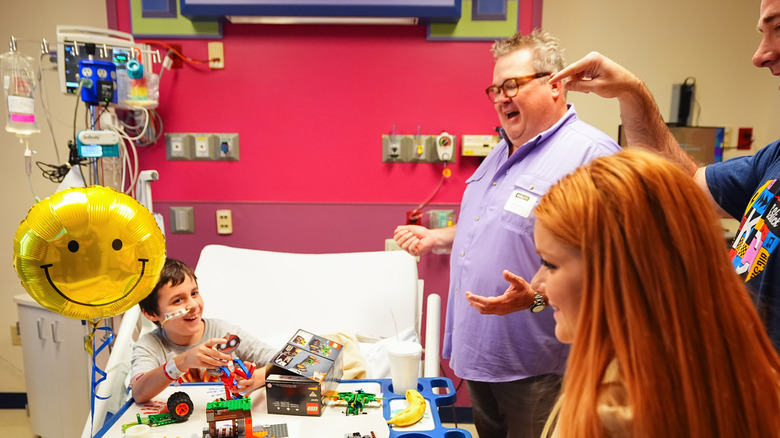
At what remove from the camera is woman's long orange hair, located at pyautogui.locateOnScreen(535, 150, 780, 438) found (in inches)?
24.7

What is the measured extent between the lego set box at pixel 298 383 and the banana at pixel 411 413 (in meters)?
0.21

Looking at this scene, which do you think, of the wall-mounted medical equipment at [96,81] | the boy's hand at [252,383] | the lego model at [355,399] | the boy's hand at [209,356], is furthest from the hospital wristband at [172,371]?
the wall-mounted medical equipment at [96,81]

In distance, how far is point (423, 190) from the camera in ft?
9.01

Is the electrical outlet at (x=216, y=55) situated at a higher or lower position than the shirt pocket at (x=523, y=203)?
higher

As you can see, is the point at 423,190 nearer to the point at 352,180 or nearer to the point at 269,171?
the point at 352,180

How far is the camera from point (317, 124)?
8.84 feet

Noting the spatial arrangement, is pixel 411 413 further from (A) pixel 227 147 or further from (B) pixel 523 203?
(A) pixel 227 147

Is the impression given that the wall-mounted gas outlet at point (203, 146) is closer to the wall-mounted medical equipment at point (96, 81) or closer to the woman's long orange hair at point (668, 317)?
the wall-mounted medical equipment at point (96, 81)

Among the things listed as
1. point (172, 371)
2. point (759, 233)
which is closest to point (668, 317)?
point (759, 233)

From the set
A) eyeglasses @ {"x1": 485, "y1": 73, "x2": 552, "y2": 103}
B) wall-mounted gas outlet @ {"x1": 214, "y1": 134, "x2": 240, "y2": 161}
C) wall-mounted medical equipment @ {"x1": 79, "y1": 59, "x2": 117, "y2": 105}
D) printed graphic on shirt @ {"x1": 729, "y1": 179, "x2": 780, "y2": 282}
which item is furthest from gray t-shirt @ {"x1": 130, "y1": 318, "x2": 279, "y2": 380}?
printed graphic on shirt @ {"x1": 729, "y1": 179, "x2": 780, "y2": 282}

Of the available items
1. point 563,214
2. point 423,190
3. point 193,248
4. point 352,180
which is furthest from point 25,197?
point 563,214

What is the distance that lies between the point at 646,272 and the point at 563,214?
0.14 meters

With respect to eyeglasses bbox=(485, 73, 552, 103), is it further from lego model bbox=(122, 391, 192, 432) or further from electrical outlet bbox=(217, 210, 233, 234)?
electrical outlet bbox=(217, 210, 233, 234)

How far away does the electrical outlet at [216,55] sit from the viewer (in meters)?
2.59
